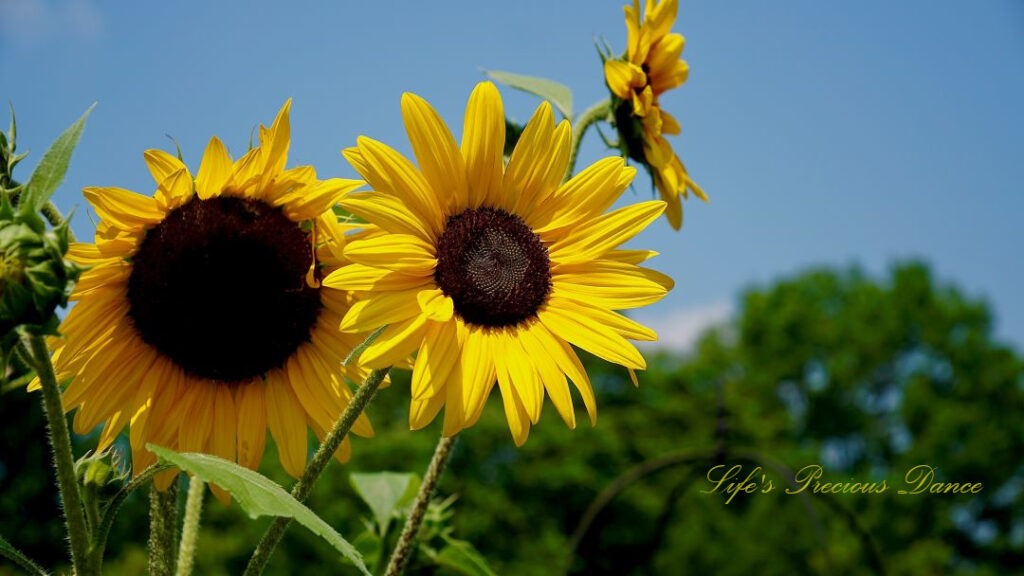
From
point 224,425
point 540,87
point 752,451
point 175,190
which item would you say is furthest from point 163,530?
point 752,451

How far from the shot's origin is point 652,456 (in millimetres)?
24766

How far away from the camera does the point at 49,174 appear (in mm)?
1193

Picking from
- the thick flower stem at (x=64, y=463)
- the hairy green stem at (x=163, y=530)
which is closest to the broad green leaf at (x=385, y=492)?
the hairy green stem at (x=163, y=530)

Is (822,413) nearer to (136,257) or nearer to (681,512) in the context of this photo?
(681,512)

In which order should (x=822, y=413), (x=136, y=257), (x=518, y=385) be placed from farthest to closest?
(x=822, y=413) → (x=136, y=257) → (x=518, y=385)

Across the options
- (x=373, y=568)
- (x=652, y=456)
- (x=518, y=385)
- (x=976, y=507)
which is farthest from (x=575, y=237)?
(x=976, y=507)

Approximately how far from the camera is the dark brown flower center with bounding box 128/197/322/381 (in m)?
1.55

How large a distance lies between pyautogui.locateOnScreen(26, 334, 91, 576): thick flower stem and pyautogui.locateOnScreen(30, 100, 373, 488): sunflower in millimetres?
220

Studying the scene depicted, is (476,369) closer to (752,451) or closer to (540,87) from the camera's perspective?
(540,87)

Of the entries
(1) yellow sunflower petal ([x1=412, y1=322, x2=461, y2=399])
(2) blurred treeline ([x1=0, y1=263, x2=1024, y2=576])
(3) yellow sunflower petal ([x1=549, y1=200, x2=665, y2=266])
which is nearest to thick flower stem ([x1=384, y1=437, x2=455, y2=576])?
(1) yellow sunflower petal ([x1=412, y1=322, x2=461, y2=399])

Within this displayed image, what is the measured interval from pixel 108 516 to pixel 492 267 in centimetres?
63

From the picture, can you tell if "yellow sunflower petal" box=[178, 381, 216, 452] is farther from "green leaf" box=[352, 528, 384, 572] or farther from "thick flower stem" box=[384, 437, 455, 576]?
"green leaf" box=[352, 528, 384, 572]

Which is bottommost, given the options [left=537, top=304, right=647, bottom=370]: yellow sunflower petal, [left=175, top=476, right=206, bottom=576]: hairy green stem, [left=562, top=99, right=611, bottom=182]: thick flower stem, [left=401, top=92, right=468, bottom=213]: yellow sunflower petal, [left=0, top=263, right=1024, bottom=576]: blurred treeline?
[left=0, top=263, right=1024, bottom=576]: blurred treeline

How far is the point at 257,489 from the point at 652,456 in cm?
2419
